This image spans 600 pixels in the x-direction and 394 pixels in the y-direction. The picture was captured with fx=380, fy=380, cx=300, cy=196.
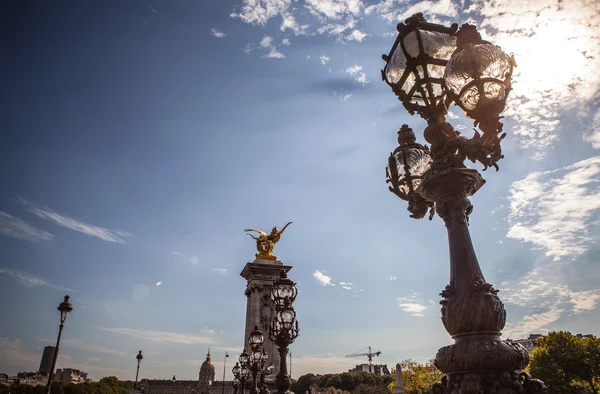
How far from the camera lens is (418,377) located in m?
61.5

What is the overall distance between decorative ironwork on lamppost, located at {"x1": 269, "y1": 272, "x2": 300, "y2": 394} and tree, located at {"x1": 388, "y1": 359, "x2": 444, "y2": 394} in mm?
55329

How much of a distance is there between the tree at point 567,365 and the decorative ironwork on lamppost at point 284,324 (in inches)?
→ 1804

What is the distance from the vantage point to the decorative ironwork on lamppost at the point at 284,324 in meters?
9.87

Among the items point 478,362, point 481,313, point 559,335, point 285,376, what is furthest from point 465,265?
point 559,335

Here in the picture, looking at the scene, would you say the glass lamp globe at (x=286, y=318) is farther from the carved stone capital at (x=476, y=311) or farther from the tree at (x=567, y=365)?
the tree at (x=567, y=365)

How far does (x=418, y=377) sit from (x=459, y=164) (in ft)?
218

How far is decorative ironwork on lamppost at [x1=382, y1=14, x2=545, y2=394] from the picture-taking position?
147 inches

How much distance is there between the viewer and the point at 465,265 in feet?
14.1

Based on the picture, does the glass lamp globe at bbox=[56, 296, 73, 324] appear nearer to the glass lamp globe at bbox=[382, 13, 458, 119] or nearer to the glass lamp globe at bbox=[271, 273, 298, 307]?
the glass lamp globe at bbox=[271, 273, 298, 307]

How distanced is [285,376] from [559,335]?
50707 millimetres

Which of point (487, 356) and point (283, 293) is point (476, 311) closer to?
point (487, 356)

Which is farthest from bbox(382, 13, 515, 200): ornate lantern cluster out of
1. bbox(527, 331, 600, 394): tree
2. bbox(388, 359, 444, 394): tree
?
bbox(388, 359, 444, 394): tree

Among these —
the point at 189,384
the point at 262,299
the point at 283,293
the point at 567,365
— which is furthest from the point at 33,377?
the point at 283,293

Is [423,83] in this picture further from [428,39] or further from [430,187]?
[430,187]
